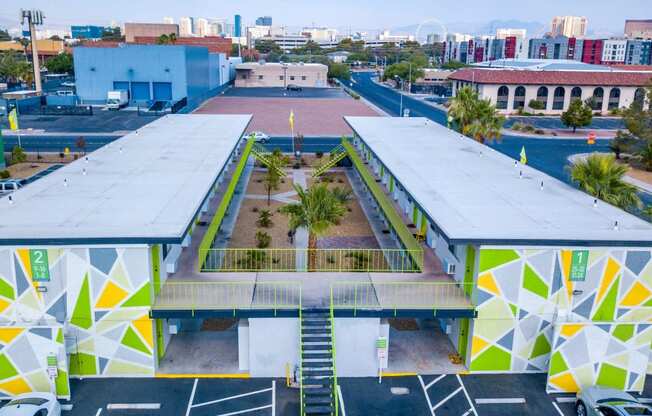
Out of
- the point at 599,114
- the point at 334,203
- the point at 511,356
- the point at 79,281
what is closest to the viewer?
the point at 79,281

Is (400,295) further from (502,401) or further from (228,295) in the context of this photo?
(228,295)

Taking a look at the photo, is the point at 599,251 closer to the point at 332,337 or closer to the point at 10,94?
the point at 332,337

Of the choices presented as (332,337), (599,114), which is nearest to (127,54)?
(599,114)

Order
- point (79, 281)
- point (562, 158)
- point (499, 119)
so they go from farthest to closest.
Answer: point (562, 158)
point (499, 119)
point (79, 281)

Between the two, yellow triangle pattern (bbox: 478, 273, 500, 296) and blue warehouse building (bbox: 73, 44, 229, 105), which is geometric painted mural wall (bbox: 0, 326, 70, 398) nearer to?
yellow triangle pattern (bbox: 478, 273, 500, 296)

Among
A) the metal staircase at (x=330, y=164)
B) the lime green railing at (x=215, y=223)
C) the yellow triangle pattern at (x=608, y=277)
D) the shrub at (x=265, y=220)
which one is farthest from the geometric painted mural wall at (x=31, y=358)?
the metal staircase at (x=330, y=164)
